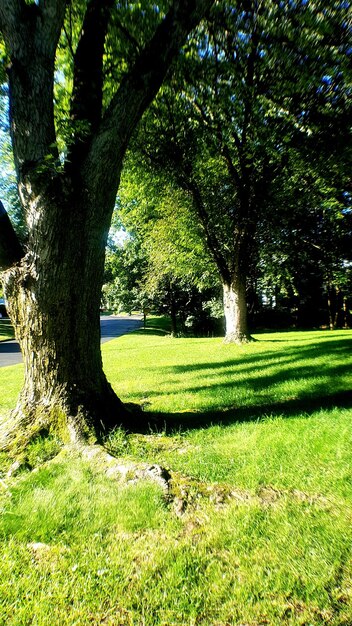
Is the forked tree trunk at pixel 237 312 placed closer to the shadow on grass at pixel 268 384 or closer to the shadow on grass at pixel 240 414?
the shadow on grass at pixel 268 384

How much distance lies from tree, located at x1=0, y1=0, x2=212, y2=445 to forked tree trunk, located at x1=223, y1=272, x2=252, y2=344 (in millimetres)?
9750

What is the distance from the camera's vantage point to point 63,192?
11.7ft

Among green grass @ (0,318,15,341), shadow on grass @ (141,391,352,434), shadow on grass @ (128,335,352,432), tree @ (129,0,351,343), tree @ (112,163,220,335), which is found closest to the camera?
shadow on grass @ (141,391,352,434)

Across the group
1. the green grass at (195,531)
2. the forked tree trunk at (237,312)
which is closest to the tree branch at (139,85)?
the green grass at (195,531)

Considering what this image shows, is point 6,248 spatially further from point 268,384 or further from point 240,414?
point 268,384

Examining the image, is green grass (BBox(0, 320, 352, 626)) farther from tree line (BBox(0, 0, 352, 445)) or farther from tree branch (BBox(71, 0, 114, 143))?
tree branch (BBox(71, 0, 114, 143))

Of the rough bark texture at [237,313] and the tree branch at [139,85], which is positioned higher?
the tree branch at [139,85]

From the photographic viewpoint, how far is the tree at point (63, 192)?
3578mm

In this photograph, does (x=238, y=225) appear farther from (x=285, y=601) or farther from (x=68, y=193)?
(x=285, y=601)

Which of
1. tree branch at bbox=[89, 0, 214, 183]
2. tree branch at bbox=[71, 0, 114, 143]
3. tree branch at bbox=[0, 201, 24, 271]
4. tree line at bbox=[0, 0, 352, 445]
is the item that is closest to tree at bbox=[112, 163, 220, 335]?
tree line at bbox=[0, 0, 352, 445]

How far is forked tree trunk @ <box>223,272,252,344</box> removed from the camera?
43.0ft

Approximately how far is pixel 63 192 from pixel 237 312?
1057 cm

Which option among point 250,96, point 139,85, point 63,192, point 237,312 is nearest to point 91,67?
point 139,85

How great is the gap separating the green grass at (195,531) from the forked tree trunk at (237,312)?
8.66m
